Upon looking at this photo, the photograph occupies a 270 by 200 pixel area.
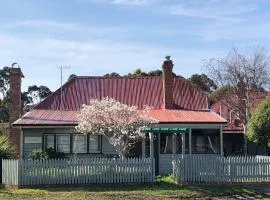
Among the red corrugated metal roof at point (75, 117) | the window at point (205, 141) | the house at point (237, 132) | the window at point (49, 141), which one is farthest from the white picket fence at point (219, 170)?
the house at point (237, 132)

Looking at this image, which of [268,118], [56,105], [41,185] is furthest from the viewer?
[56,105]

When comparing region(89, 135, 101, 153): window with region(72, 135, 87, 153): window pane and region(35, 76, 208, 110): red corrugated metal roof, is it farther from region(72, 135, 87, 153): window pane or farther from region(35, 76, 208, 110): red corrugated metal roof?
region(35, 76, 208, 110): red corrugated metal roof

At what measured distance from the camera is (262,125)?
94.4 feet

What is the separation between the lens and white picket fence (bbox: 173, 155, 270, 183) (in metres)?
24.4

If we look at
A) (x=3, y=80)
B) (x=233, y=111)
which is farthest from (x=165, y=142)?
(x=3, y=80)

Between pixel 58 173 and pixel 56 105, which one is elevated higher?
pixel 56 105

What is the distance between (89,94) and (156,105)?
4.00 meters

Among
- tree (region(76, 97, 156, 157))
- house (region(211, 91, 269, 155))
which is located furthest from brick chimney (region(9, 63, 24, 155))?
house (region(211, 91, 269, 155))

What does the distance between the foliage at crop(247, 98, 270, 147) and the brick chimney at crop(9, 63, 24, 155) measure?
12.7m

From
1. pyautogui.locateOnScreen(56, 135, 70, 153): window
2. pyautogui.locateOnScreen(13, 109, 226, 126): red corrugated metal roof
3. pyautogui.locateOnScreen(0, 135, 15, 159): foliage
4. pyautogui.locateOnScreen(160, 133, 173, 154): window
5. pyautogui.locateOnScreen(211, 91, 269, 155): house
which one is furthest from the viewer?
pyautogui.locateOnScreen(211, 91, 269, 155): house

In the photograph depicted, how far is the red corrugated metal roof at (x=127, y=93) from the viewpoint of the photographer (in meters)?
33.4

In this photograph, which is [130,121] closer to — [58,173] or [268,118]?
[58,173]

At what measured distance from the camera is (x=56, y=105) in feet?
108

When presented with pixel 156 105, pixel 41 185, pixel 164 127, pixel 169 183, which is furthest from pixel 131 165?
pixel 156 105
